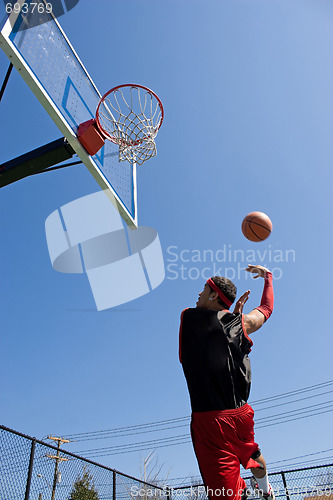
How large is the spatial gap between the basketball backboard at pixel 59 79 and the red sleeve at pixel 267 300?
3.21 m

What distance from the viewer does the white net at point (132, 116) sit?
5727 mm

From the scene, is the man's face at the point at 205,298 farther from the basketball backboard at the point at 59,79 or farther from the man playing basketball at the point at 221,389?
the basketball backboard at the point at 59,79

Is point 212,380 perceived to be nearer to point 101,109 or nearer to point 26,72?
point 26,72

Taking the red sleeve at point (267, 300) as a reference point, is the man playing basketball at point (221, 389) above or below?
below

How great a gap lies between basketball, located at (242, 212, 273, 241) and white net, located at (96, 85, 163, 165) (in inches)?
79.4

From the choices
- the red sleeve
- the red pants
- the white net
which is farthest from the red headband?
the white net

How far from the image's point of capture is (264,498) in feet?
8.23

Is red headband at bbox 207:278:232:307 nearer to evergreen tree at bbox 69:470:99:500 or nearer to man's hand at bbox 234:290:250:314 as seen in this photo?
man's hand at bbox 234:290:250:314

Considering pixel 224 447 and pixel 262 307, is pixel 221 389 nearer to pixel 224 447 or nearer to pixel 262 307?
pixel 224 447

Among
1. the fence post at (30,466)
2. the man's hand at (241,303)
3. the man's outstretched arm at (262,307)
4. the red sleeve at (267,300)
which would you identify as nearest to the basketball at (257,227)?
the man's outstretched arm at (262,307)

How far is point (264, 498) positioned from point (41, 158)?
14.0ft

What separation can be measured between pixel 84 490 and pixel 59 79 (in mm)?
7118

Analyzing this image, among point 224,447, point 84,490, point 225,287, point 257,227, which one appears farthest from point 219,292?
point 84,490

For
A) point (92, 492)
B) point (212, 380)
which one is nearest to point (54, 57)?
point (212, 380)
